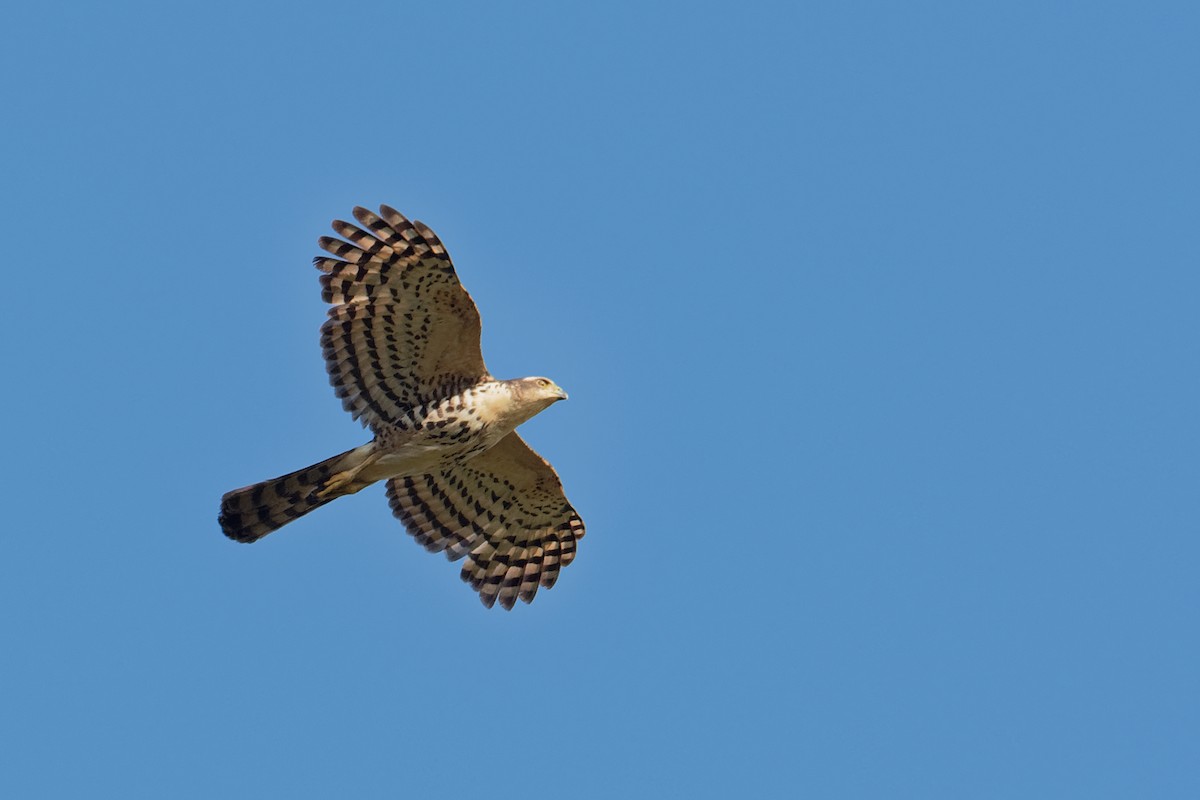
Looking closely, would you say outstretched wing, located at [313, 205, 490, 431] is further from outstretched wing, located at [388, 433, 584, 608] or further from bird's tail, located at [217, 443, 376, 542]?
outstretched wing, located at [388, 433, 584, 608]

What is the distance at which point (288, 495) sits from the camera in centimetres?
1938

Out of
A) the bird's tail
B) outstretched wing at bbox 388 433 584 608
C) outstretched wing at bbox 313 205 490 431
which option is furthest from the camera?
outstretched wing at bbox 388 433 584 608

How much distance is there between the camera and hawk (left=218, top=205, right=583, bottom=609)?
18672 mm

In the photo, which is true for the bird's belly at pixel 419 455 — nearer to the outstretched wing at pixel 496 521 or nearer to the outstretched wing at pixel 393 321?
the outstretched wing at pixel 393 321

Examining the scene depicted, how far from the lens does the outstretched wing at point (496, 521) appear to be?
2066cm

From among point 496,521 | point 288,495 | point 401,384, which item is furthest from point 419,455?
point 496,521

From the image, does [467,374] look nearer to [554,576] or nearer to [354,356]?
[354,356]

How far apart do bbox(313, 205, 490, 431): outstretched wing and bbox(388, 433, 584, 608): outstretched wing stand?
1472 millimetres

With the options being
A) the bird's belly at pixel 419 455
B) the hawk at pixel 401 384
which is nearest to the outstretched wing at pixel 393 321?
the hawk at pixel 401 384

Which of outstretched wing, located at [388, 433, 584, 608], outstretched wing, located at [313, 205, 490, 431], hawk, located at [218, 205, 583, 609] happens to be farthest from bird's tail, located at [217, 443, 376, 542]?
outstretched wing, located at [388, 433, 584, 608]

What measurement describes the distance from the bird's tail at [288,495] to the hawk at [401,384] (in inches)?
0.4

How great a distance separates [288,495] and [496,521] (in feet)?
8.48

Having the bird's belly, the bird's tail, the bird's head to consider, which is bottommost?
the bird's tail

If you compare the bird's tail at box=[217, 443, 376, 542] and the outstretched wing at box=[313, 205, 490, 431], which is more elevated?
the outstretched wing at box=[313, 205, 490, 431]
